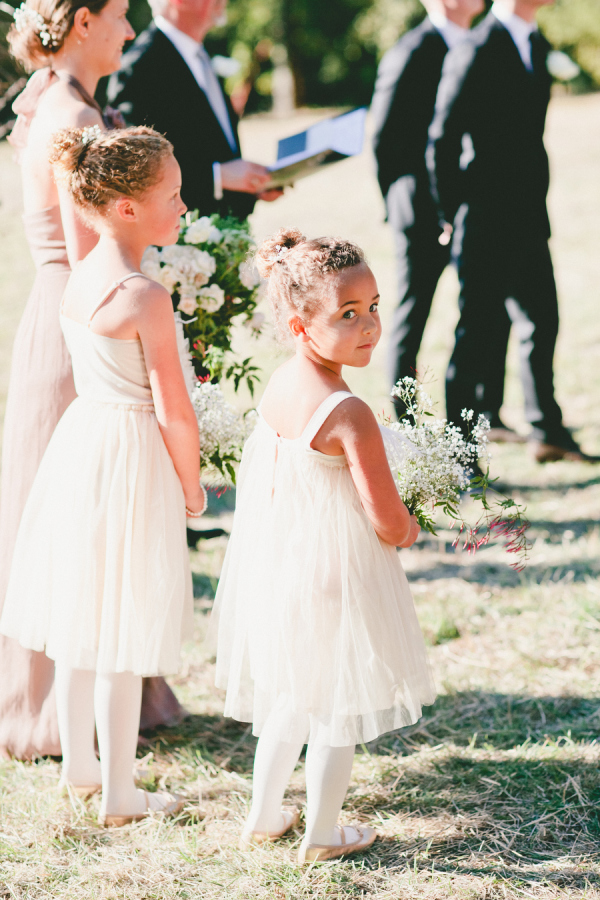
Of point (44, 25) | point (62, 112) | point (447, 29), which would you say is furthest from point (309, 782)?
point (447, 29)

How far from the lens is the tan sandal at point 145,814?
2.49 metres


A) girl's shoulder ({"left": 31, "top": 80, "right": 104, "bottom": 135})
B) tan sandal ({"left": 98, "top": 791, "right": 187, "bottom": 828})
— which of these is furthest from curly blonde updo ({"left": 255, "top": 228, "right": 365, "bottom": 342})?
tan sandal ({"left": 98, "top": 791, "right": 187, "bottom": 828})

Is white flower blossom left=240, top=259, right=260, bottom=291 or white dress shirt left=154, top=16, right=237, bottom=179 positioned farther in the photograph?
white dress shirt left=154, top=16, right=237, bottom=179

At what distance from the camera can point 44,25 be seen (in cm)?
262

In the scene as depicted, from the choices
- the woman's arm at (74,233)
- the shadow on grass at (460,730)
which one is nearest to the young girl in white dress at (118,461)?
the woman's arm at (74,233)

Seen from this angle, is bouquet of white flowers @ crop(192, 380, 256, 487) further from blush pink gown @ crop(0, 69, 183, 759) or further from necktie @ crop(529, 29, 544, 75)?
necktie @ crop(529, 29, 544, 75)

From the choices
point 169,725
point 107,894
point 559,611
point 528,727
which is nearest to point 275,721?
point 107,894

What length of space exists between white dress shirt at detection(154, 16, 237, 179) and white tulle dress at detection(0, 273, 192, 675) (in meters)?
1.56

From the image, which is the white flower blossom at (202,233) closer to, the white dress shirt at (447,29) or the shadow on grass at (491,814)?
the shadow on grass at (491,814)

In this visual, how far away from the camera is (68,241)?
2.48m

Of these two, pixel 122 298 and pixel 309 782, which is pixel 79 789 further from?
pixel 122 298

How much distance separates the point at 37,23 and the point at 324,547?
1783 mm

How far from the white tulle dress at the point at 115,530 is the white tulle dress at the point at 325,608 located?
265 mm

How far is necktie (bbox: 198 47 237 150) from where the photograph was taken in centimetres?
370
